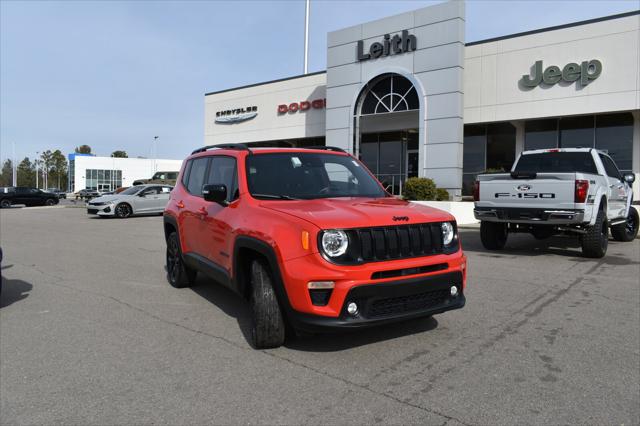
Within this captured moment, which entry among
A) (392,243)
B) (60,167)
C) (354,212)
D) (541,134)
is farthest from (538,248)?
(60,167)

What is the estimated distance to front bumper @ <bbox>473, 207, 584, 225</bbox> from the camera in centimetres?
836

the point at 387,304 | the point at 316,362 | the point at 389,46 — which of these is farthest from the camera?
the point at 389,46

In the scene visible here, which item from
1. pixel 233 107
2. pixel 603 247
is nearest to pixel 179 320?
pixel 603 247

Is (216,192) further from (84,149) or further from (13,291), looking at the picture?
(84,149)

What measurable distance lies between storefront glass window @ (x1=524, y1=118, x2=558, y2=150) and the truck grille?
1915cm

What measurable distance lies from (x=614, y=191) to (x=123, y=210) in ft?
58.6

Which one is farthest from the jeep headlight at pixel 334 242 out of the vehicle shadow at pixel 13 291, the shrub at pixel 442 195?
the shrub at pixel 442 195

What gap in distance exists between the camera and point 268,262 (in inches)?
157

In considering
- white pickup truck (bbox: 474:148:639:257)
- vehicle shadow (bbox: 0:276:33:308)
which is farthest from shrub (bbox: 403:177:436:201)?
vehicle shadow (bbox: 0:276:33:308)

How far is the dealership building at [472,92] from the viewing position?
18.5 metres

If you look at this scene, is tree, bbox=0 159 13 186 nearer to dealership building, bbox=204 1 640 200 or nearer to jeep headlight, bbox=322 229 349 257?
dealership building, bbox=204 1 640 200

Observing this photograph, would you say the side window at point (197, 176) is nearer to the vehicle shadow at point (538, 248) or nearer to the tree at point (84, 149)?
the vehicle shadow at point (538, 248)

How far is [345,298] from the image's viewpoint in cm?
357

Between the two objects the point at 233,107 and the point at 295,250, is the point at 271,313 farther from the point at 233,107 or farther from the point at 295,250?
the point at 233,107
